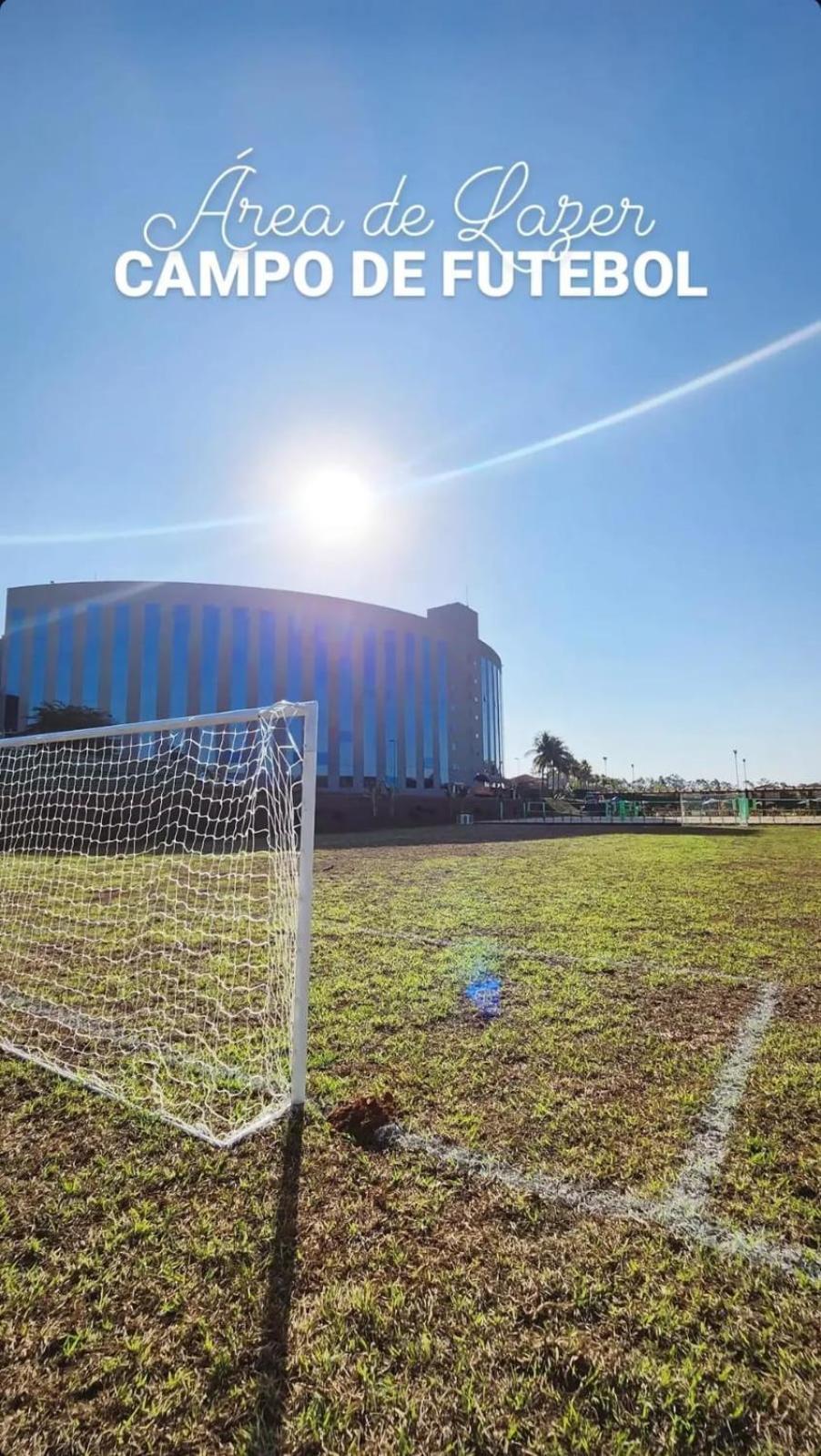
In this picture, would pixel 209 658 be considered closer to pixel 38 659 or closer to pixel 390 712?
pixel 38 659

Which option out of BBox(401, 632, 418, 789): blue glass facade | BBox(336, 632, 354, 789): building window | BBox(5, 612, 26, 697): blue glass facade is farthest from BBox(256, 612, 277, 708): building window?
BBox(5, 612, 26, 697): blue glass facade

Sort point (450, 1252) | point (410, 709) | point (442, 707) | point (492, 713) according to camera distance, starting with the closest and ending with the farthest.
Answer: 1. point (450, 1252)
2. point (410, 709)
3. point (442, 707)
4. point (492, 713)

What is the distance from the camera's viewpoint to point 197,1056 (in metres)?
3.41

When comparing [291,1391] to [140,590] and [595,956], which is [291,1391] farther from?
[140,590]

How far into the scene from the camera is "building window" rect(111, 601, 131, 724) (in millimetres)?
51094

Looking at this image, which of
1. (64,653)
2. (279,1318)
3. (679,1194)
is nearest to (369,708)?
(64,653)

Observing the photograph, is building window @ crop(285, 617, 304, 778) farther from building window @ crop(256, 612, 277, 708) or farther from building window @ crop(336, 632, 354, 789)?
building window @ crop(336, 632, 354, 789)

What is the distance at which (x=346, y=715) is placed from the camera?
60.4 meters

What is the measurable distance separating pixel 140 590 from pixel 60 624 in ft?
21.9

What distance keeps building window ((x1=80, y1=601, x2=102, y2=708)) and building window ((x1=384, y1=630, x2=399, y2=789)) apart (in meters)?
25.1

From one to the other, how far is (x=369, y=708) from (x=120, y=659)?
858 inches

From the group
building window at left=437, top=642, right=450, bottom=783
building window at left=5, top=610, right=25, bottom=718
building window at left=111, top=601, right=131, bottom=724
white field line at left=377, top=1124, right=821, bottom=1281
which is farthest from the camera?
building window at left=437, top=642, right=450, bottom=783

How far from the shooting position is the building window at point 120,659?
51094 millimetres

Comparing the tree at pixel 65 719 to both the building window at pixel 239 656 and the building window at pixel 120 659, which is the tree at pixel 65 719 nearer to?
the building window at pixel 120 659
